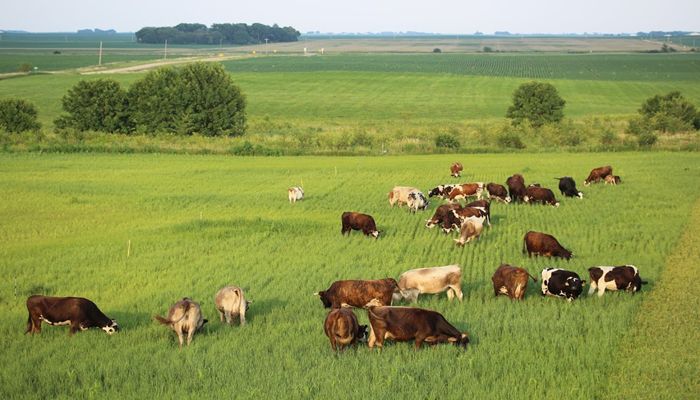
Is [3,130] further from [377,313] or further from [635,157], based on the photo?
[377,313]

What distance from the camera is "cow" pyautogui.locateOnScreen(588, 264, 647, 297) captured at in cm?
1989

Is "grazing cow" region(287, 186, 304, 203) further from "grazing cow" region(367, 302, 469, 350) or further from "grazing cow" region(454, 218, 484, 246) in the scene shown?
"grazing cow" region(367, 302, 469, 350)

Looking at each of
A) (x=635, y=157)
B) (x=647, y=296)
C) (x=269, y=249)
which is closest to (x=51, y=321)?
(x=269, y=249)

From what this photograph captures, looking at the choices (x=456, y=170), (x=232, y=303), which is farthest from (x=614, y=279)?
(x=456, y=170)

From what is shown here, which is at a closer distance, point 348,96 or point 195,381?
point 195,381

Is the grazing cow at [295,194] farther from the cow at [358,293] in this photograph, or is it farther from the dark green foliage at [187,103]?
the dark green foliage at [187,103]

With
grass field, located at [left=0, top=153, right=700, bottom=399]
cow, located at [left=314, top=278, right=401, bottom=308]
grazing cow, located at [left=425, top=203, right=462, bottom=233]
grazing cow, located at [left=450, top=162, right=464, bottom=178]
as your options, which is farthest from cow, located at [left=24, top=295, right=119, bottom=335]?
grazing cow, located at [left=450, top=162, right=464, bottom=178]

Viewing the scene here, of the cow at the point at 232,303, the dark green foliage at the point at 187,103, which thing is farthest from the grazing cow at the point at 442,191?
the dark green foliage at the point at 187,103

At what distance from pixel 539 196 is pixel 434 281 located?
16376 mm

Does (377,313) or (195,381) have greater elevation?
(377,313)

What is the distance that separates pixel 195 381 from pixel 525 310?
7.68 m

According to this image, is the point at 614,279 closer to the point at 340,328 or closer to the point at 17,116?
the point at 340,328

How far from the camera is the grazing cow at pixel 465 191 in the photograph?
111 feet

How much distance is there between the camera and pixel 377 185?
132ft
